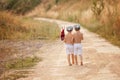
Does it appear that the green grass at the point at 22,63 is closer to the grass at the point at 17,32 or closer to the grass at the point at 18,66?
the grass at the point at 18,66

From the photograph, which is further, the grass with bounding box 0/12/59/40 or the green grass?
the grass with bounding box 0/12/59/40

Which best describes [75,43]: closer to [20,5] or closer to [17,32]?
[17,32]

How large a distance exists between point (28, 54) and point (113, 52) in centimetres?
403

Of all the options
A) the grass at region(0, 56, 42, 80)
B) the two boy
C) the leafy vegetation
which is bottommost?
the grass at region(0, 56, 42, 80)

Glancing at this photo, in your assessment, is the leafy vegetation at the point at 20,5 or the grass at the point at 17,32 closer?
the grass at the point at 17,32

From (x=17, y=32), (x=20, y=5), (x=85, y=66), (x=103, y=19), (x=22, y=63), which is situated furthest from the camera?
(x=20, y=5)

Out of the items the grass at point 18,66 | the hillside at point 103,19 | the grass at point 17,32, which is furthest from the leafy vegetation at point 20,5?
the grass at point 18,66

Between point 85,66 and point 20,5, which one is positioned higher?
point 20,5

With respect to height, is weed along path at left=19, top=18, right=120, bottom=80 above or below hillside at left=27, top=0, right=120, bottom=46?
below

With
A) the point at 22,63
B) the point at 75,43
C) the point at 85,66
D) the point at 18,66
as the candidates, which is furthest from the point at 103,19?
the point at 85,66

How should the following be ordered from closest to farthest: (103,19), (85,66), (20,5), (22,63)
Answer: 1. (85,66)
2. (22,63)
3. (103,19)
4. (20,5)

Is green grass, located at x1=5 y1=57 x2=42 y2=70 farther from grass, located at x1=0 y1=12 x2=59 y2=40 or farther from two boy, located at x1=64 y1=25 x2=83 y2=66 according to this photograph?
grass, located at x1=0 y1=12 x2=59 y2=40

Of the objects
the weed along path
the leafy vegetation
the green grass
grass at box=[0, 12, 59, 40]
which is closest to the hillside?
grass at box=[0, 12, 59, 40]

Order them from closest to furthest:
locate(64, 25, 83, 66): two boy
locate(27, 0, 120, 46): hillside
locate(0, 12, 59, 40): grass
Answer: locate(64, 25, 83, 66): two boy < locate(27, 0, 120, 46): hillside < locate(0, 12, 59, 40): grass
